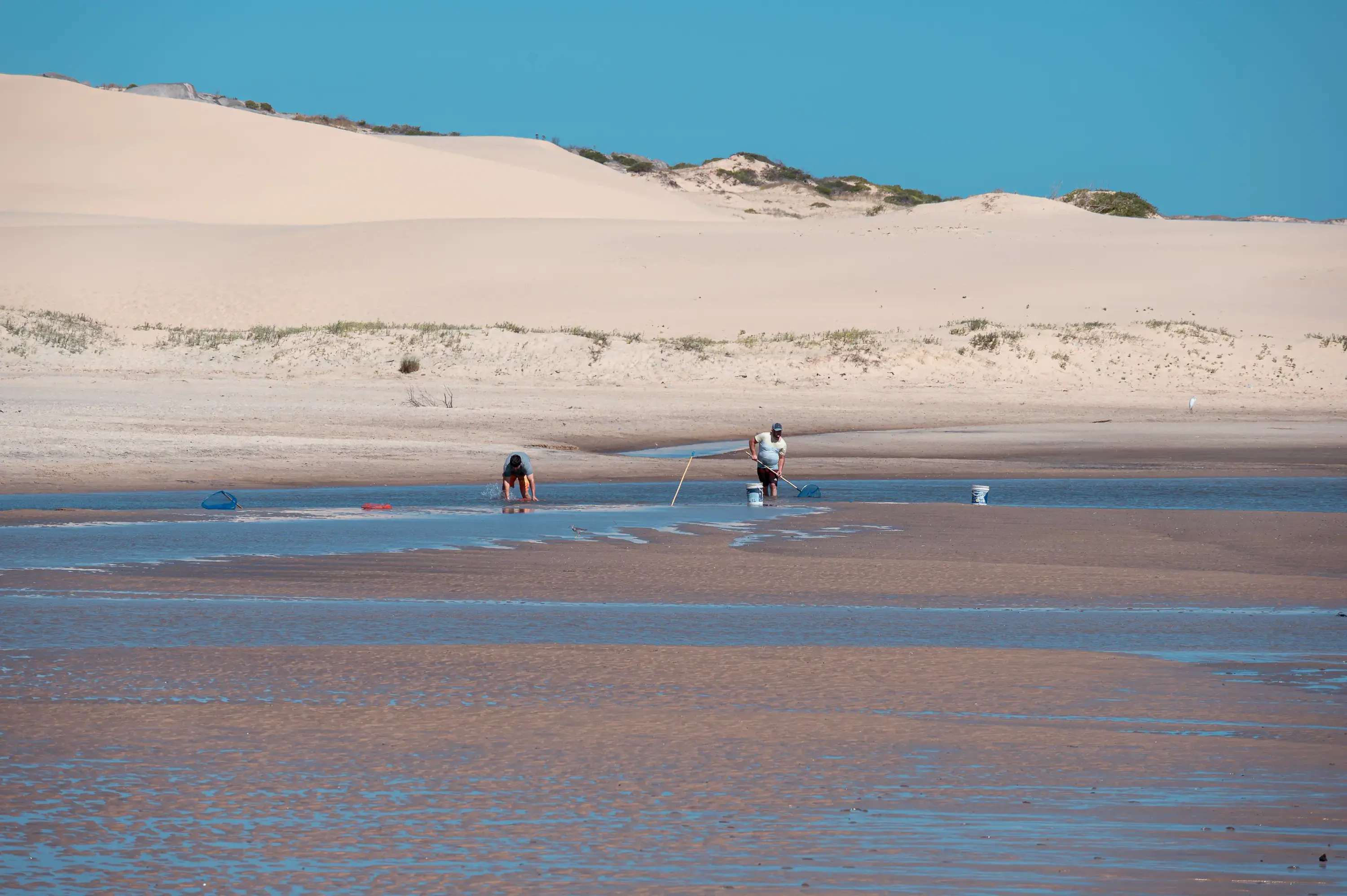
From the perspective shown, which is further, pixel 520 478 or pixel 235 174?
pixel 235 174

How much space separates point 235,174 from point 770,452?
221 feet

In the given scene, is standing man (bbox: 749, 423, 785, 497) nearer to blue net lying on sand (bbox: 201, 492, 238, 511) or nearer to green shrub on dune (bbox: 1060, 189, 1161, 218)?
blue net lying on sand (bbox: 201, 492, 238, 511)

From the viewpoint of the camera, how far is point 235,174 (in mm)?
82500

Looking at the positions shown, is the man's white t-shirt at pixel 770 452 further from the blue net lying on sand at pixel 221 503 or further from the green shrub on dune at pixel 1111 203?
the green shrub on dune at pixel 1111 203

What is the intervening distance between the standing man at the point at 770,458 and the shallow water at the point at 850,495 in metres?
0.28

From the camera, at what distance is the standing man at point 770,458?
20.3 meters

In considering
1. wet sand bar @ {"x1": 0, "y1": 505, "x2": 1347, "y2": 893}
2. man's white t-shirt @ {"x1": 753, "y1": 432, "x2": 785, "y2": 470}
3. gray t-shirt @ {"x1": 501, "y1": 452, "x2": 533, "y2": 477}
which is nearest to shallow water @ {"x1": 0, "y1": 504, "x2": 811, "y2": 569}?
gray t-shirt @ {"x1": 501, "y1": 452, "x2": 533, "y2": 477}

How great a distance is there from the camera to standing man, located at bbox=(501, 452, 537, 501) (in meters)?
19.6

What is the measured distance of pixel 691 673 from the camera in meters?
8.88

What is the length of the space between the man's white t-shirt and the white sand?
5.38 metres

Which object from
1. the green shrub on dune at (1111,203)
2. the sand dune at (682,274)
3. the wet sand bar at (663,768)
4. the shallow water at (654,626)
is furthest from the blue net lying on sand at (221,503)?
the green shrub on dune at (1111,203)

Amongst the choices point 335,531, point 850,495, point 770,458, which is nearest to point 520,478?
point 770,458

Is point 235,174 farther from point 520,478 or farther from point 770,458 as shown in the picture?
point 770,458

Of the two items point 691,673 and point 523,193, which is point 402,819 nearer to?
point 691,673
